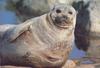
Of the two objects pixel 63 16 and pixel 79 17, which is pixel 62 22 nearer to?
pixel 63 16

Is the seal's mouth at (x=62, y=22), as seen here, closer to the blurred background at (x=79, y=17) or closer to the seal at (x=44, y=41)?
the seal at (x=44, y=41)

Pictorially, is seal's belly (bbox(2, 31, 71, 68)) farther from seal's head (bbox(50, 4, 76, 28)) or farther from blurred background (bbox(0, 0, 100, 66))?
blurred background (bbox(0, 0, 100, 66))

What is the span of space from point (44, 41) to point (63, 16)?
434 millimetres

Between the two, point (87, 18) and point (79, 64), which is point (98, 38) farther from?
point (79, 64)

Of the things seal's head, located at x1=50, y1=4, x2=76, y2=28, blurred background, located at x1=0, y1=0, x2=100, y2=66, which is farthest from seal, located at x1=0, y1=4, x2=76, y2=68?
blurred background, located at x1=0, y1=0, x2=100, y2=66

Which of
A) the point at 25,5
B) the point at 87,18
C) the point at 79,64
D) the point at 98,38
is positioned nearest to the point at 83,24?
the point at 87,18

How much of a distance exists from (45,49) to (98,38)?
5286 millimetres

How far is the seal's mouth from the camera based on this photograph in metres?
5.82

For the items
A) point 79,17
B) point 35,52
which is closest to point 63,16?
point 35,52

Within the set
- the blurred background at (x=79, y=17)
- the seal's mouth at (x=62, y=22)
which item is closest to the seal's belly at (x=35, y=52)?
the seal's mouth at (x=62, y=22)

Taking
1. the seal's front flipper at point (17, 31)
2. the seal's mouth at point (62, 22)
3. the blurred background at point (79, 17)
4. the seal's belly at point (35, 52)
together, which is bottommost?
the seal's belly at point (35, 52)

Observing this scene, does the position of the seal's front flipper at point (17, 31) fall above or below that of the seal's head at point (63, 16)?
below

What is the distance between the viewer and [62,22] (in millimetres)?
5844

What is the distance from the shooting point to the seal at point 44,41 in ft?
19.2
